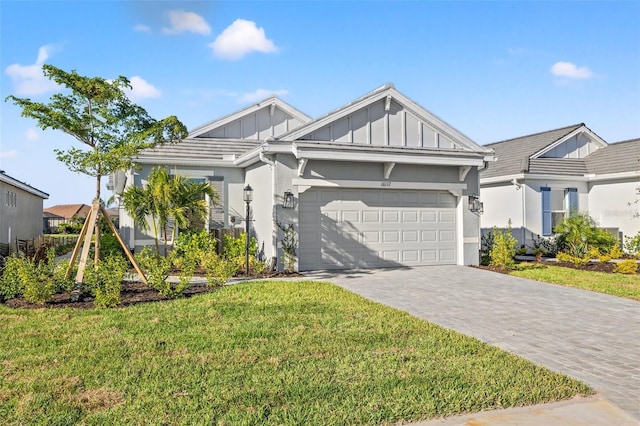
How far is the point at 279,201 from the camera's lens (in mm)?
A: 12586

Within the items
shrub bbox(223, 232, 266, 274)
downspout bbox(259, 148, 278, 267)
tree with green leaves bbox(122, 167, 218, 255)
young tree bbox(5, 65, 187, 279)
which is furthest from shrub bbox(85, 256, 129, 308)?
downspout bbox(259, 148, 278, 267)

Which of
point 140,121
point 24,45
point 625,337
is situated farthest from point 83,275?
point 625,337

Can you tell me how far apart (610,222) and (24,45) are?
20300 mm

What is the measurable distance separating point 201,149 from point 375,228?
21.4 ft

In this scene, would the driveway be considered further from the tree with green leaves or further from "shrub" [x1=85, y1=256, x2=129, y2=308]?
"shrub" [x1=85, y1=256, x2=129, y2=308]

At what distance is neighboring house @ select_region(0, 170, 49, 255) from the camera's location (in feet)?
55.9

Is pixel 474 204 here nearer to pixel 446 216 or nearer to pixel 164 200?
pixel 446 216

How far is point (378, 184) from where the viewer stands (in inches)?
535

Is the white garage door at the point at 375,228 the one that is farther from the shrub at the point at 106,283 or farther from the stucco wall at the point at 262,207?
the shrub at the point at 106,283

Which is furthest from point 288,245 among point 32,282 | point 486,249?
point 486,249

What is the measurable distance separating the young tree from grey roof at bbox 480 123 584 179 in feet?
42.8

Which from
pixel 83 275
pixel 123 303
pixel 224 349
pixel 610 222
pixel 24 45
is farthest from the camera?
pixel 610 222

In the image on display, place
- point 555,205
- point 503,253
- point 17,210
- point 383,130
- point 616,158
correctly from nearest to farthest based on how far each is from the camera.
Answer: point 383,130 < point 503,253 < point 616,158 < point 555,205 < point 17,210

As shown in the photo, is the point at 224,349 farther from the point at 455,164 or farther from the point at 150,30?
the point at 455,164
